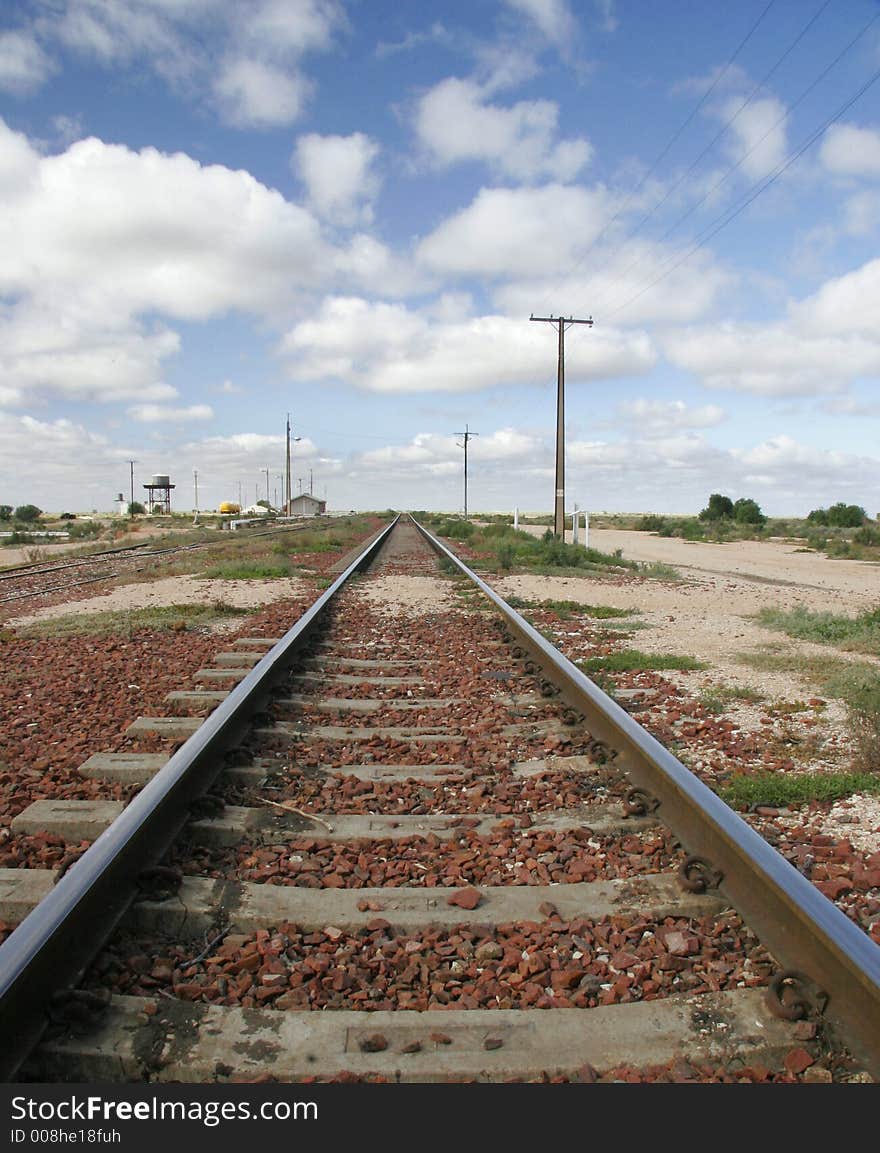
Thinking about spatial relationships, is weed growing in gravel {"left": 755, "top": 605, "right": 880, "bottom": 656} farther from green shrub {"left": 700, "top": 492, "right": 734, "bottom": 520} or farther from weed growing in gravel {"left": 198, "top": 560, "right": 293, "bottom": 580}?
green shrub {"left": 700, "top": 492, "right": 734, "bottom": 520}

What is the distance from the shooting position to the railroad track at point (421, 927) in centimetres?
239

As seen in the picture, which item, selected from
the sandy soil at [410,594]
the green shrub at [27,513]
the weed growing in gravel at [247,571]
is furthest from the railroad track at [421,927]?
the green shrub at [27,513]

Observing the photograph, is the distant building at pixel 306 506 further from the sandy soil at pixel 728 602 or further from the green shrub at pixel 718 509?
the sandy soil at pixel 728 602

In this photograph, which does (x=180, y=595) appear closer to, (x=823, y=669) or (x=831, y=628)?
(x=831, y=628)

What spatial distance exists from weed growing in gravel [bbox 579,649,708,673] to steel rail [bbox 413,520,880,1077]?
308 cm

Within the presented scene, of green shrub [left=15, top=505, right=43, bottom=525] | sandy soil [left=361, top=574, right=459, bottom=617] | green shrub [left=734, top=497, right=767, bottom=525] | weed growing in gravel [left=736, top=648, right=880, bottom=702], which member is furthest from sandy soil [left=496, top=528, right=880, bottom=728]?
green shrub [left=15, top=505, right=43, bottom=525]

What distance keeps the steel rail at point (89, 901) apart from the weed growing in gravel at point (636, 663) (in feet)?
12.9

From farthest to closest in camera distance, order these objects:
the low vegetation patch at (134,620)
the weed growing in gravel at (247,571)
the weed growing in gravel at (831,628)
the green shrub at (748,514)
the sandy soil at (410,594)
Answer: the green shrub at (748,514)
the weed growing in gravel at (247,571)
the sandy soil at (410,594)
the low vegetation patch at (134,620)
the weed growing in gravel at (831,628)

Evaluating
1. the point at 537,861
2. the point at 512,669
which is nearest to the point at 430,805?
the point at 537,861

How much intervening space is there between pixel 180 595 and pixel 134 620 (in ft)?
10.1

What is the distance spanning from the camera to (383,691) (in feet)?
21.6

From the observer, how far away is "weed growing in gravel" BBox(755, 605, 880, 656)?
30.2 feet

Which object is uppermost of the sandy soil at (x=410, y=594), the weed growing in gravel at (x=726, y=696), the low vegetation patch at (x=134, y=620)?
the sandy soil at (x=410, y=594)

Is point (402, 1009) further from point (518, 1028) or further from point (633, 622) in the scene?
point (633, 622)
